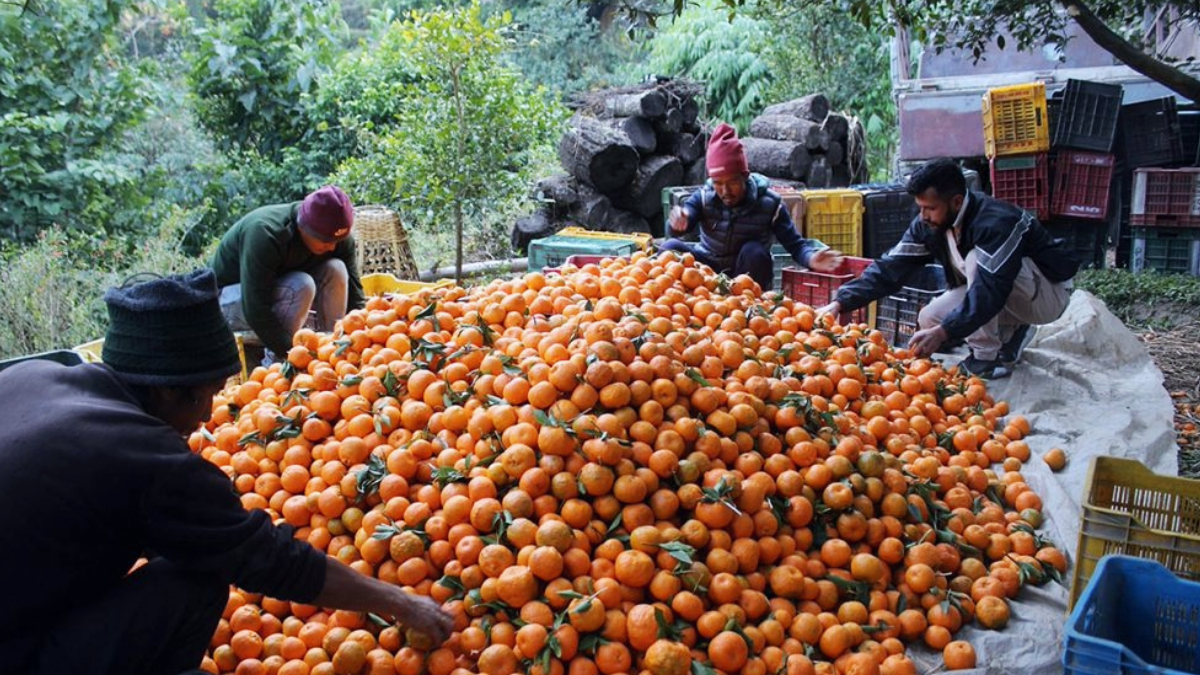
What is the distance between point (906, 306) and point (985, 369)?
0.54m

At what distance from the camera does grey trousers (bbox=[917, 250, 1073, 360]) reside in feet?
15.8

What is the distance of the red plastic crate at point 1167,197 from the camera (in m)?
7.86

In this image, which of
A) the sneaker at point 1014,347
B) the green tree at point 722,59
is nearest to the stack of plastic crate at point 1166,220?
the sneaker at point 1014,347

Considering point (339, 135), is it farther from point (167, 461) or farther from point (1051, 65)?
point (167, 461)

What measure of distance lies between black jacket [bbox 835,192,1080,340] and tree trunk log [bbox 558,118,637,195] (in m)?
3.54

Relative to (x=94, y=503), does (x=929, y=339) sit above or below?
below

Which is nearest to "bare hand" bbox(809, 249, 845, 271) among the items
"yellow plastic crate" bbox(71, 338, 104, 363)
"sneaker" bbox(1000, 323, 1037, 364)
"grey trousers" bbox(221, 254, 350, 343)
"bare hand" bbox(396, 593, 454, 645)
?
"sneaker" bbox(1000, 323, 1037, 364)

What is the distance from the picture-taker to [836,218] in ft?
22.7

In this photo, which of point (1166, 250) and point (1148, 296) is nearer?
point (1148, 296)

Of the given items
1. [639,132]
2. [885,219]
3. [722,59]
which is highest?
[722,59]

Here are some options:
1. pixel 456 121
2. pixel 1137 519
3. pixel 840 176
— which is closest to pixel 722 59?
pixel 840 176

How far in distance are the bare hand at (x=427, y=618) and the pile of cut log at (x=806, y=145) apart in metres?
7.65

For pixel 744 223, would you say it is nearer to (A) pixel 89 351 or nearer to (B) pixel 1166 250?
(A) pixel 89 351

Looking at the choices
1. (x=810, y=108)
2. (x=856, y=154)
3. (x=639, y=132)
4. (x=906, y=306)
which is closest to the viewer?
(x=906, y=306)
